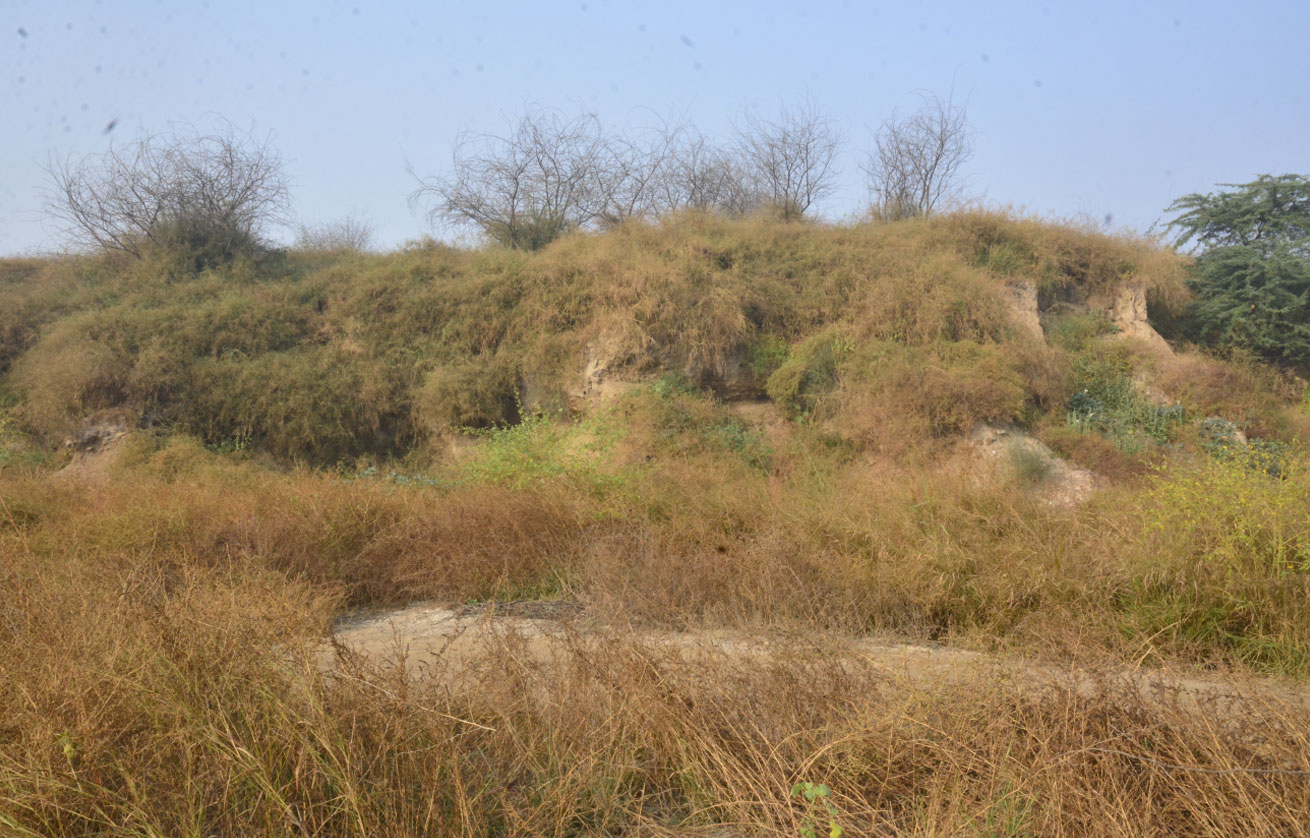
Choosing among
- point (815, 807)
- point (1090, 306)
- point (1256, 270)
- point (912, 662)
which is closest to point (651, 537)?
point (912, 662)

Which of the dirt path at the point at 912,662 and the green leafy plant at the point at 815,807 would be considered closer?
the green leafy plant at the point at 815,807

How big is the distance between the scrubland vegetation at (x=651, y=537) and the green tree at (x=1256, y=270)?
61 centimetres

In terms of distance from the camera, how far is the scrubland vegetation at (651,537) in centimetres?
356

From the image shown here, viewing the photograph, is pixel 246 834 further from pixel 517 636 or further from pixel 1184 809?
pixel 1184 809

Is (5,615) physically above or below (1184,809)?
above

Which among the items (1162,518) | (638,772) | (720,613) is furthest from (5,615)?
(1162,518)

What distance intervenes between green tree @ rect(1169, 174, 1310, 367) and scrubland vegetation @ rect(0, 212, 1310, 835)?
611 mm

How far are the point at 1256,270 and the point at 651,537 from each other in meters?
15.0

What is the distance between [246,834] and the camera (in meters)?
3.26

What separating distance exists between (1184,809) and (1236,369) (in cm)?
1389

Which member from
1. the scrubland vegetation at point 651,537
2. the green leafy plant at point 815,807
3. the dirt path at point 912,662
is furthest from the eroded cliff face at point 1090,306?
the green leafy plant at point 815,807

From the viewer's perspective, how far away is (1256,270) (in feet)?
54.7

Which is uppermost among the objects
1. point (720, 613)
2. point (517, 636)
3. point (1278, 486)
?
point (1278, 486)

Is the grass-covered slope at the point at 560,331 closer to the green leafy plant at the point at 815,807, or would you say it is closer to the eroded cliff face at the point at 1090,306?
the eroded cliff face at the point at 1090,306
